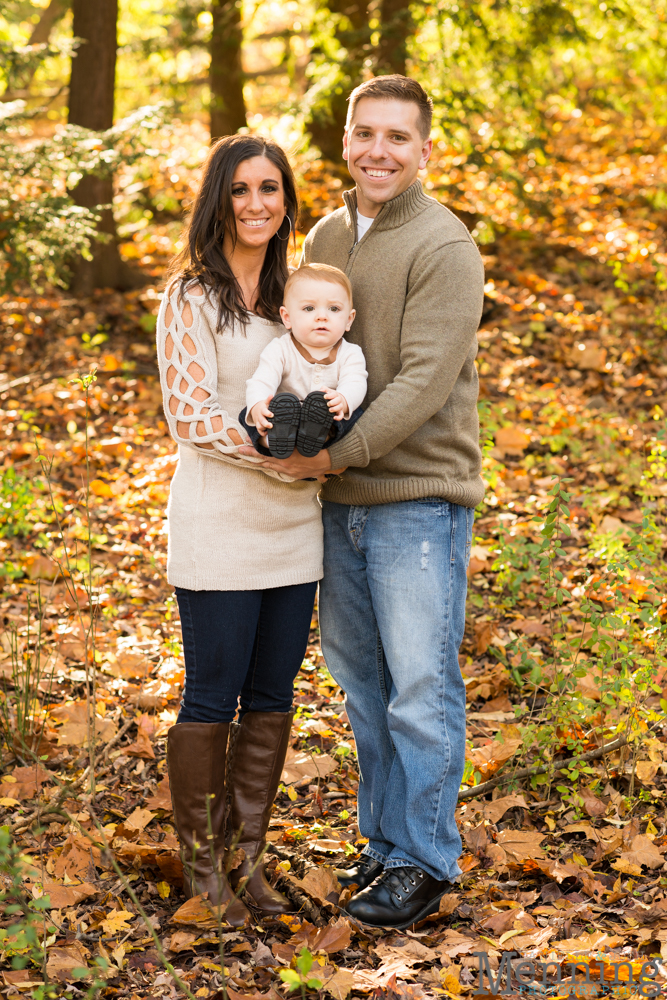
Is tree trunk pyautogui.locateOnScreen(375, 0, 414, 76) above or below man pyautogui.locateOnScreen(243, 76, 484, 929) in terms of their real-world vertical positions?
above

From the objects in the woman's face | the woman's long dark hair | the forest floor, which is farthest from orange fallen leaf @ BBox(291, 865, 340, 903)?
the woman's face

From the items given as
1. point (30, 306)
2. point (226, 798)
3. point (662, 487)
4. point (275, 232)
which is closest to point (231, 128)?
point (30, 306)

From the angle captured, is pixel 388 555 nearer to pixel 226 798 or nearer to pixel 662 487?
pixel 226 798

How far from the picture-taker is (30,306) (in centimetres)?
852

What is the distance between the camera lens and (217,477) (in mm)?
2762

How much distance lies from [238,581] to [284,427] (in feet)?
1.77

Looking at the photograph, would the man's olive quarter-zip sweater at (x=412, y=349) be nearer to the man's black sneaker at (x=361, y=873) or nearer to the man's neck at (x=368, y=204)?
the man's neck at (x=368, y=204)

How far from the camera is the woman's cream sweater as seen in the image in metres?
2.67

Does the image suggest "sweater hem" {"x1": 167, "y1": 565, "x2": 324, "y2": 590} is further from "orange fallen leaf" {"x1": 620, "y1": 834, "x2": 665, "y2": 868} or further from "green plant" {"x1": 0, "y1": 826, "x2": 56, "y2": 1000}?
"orange fallen leaf" {"x1": 620, "y1": 834, "x2": 665, "y2": 868}

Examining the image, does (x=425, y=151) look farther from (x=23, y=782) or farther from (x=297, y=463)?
(x=23, y=782)

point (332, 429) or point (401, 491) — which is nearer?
point (332, 429)

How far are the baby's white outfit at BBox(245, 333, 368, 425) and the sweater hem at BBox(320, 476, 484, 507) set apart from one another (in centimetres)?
30

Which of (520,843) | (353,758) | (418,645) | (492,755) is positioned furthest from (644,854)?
(353,758)

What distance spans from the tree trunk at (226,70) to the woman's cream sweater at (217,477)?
23.4 ft
